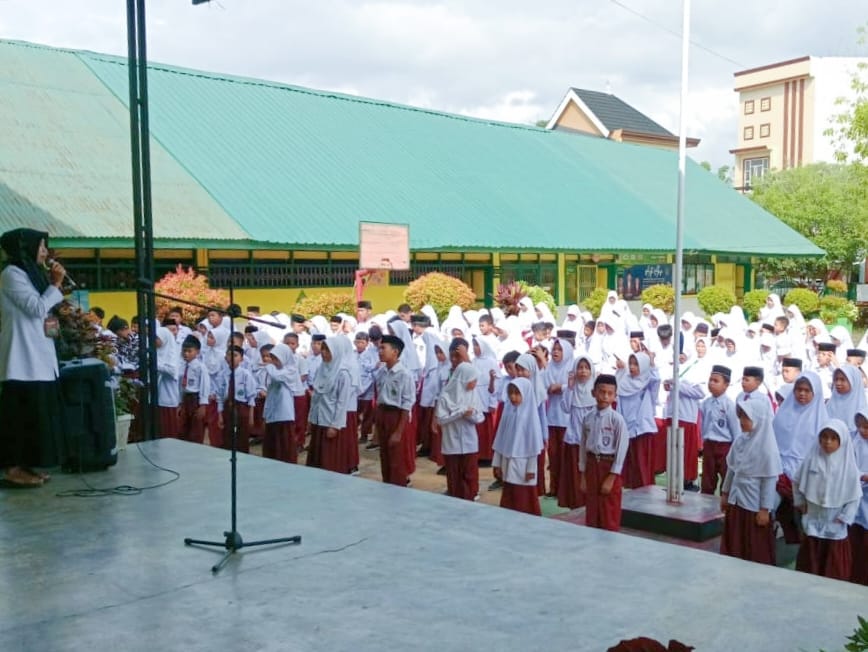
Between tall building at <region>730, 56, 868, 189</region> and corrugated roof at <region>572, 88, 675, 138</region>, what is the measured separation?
30.8 feet

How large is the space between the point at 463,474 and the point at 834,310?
719 inches

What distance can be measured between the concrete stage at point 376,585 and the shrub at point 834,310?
1978 centimetres

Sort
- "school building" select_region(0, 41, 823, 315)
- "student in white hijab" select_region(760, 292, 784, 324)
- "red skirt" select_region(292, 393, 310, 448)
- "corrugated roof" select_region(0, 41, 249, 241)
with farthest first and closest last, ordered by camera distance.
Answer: "student in white hijab" select_region(760, 292, 784, 324)
"school building" select_region(0, 41, 823, 315)
"corrugated roof" select_region(0, 41, 249, 241)
"red skirt" select_region(292, 393, 310, 448)

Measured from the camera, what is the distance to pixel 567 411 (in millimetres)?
8773

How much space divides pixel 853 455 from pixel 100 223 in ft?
36.3

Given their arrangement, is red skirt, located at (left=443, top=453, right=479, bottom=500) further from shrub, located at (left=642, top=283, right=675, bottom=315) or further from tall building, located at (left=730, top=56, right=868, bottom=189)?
tall building, located at (left=730, top=56, right=868, bottom=189)

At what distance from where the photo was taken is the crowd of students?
602 cm

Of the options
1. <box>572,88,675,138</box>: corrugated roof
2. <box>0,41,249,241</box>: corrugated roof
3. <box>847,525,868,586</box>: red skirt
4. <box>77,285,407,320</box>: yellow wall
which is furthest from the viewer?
<box>572,88,675,138</box>: corrugated roof

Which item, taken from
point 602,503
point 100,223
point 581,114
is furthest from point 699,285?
point 602,503

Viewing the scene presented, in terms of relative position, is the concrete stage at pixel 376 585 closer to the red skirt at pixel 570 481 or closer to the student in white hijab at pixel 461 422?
the student in white hijab at pixel 461 422

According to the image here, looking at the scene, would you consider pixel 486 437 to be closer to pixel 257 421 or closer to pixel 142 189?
pixel 257 421

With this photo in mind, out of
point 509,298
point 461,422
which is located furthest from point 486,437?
point 509,298

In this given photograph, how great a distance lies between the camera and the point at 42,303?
17.2 ft

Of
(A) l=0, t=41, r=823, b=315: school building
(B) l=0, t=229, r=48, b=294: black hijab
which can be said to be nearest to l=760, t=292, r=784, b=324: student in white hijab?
(A) l=0, t=41, r=823, b=315: school building
